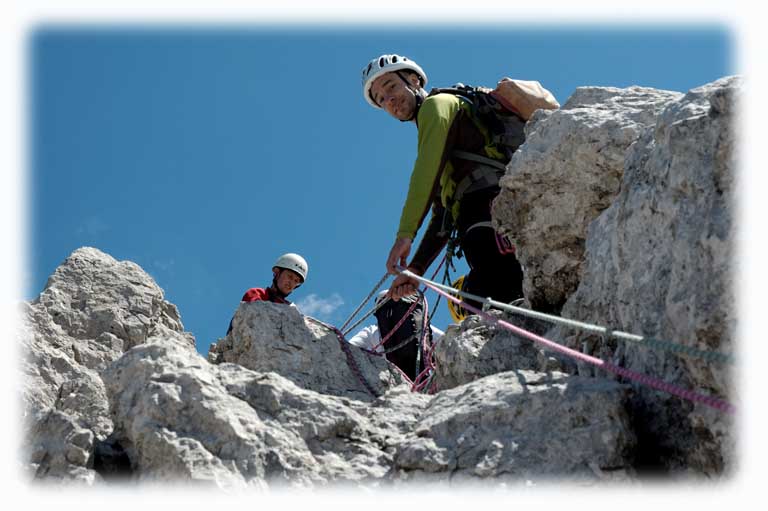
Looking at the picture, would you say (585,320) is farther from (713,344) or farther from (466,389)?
(713,344)

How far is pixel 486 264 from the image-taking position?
7.39 metres

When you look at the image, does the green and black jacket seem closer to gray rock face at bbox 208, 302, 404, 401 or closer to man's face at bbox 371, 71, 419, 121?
man's face at bbox 371, 71, 419, 121

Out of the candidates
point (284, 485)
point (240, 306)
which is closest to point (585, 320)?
point (284, 485)

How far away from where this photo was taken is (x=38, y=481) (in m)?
3.70

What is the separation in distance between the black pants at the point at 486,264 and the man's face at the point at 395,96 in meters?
1.03

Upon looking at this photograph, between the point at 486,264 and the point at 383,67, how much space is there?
207cm

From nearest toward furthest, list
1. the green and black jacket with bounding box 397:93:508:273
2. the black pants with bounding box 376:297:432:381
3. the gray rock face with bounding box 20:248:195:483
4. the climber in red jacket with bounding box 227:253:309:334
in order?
the green and black jacket with bounding box 397:93:508:273, the gray rock face with bounding box 20:248:195:483, the climber in red jacket with bounding box 227:253:309:334, the black pants with bounding box 376:297:432:381

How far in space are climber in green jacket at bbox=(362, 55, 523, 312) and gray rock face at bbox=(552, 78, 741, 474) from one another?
2269 millimetres

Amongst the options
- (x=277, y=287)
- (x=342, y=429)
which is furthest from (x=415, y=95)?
(x=342, y=429)

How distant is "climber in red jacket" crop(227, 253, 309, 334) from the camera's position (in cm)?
926

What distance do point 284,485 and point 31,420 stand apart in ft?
4.02

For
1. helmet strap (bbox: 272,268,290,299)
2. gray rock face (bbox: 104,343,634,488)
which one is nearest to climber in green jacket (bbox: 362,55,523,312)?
helmet strap (bbox: 272,268,290,299)

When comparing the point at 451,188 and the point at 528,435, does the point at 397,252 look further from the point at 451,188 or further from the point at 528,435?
the point at 528,435

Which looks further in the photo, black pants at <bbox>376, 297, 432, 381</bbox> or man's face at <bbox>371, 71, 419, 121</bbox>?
black pants at <bbox>376, 297, 432, 381</bbox>
